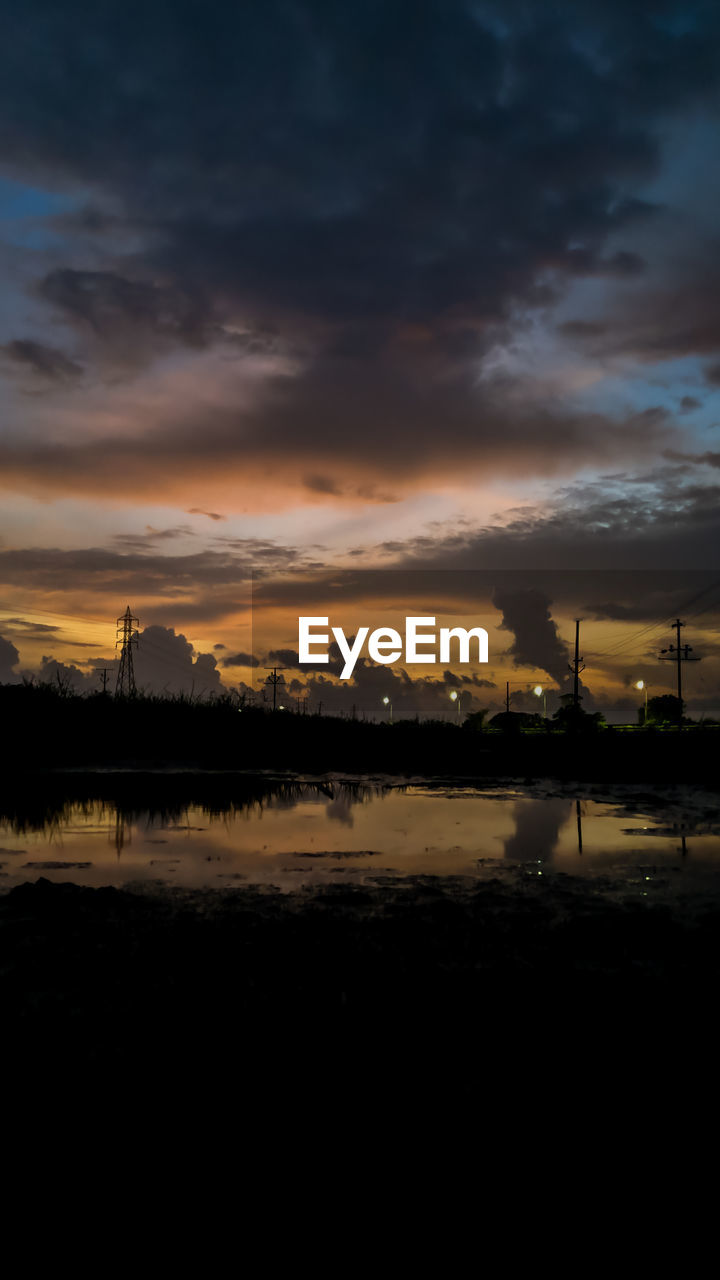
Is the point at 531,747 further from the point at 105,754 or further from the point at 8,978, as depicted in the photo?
the point at 8,978

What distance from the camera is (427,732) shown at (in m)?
53.7

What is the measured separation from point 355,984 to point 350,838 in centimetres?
755

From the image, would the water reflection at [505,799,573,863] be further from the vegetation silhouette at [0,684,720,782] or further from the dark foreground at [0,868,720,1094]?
the vegetation silhouette at [0,684,720,782]

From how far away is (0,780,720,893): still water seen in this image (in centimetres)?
1045

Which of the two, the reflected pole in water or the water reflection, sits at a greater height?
the reflected pole in water

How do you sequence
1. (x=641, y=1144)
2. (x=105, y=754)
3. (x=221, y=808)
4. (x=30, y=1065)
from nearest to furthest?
(x=641, y=1144) < (x=30, y=1065) < (x=221, y=808) < (x=105, y=754)

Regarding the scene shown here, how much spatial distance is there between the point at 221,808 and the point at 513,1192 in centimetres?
1388

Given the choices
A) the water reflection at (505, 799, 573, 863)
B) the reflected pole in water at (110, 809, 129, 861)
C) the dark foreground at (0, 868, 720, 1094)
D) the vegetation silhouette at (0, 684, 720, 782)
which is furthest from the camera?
the vegetation silhouette at (0, 684, 720, 782)

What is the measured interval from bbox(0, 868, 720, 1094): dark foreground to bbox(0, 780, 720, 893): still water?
1.55m

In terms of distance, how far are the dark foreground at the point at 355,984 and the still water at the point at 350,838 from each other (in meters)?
1.55

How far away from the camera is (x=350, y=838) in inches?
524

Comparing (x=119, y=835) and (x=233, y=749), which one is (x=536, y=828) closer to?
(x=119, y=835)

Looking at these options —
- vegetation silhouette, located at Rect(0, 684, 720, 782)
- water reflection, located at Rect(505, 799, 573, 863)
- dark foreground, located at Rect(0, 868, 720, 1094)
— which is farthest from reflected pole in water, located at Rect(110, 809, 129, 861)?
vegetation silhouette, located at Rect(0, 684, 720, 782)

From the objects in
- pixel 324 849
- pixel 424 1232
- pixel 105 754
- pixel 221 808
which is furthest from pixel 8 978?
pixel 105 754
